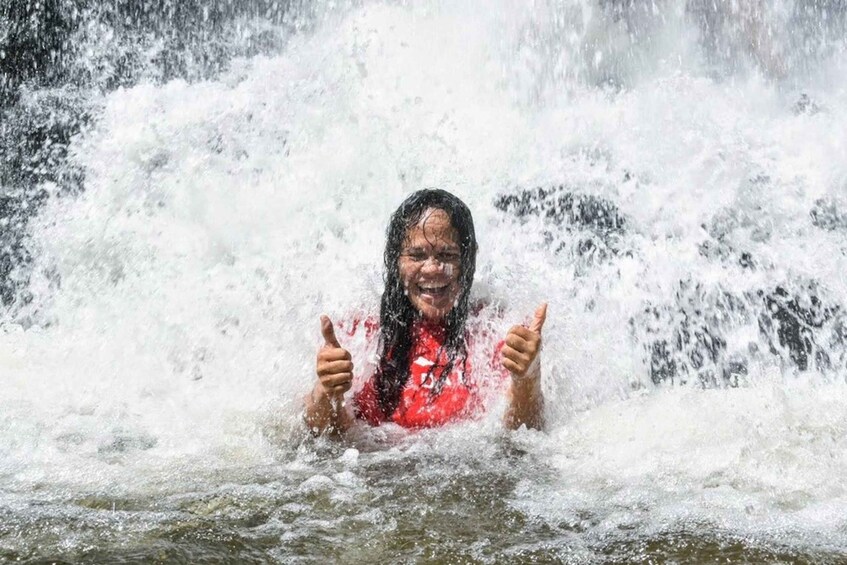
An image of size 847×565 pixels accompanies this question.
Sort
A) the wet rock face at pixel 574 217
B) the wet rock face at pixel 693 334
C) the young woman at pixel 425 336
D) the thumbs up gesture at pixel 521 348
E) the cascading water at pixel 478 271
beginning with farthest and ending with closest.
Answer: the wet rock face at pixel 574 217
the wet rock face at pixel 693 334
the young woman at pixel 425 336
the thumbs up gesture at pixel 521 348
the cascading water at pixel 478 271

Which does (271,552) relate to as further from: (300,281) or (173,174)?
(173,174)

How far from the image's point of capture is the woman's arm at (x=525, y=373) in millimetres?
3045

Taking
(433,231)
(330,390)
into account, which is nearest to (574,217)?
(433,231)

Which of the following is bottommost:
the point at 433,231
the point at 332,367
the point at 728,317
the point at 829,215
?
the point at 332,367

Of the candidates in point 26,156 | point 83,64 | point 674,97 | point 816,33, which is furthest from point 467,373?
point 816,33

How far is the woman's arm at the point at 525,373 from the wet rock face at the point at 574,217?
7.61 feet

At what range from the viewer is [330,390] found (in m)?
3.09

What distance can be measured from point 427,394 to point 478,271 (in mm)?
1731

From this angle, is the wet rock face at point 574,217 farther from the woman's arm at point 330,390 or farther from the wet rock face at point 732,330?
the woman's arm at point 330,390

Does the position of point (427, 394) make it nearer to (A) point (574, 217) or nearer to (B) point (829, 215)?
(A) point (574, 217)

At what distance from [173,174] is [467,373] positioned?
11.7 feet

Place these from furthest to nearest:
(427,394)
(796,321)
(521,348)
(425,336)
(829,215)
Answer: (829,215), (796,321), (425,336), (427,394), (521,348)

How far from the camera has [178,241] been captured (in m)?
5.79

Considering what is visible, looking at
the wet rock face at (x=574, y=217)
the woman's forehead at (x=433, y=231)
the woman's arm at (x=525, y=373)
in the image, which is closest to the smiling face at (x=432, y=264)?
the woman's forehead at (x=433, y=231)
